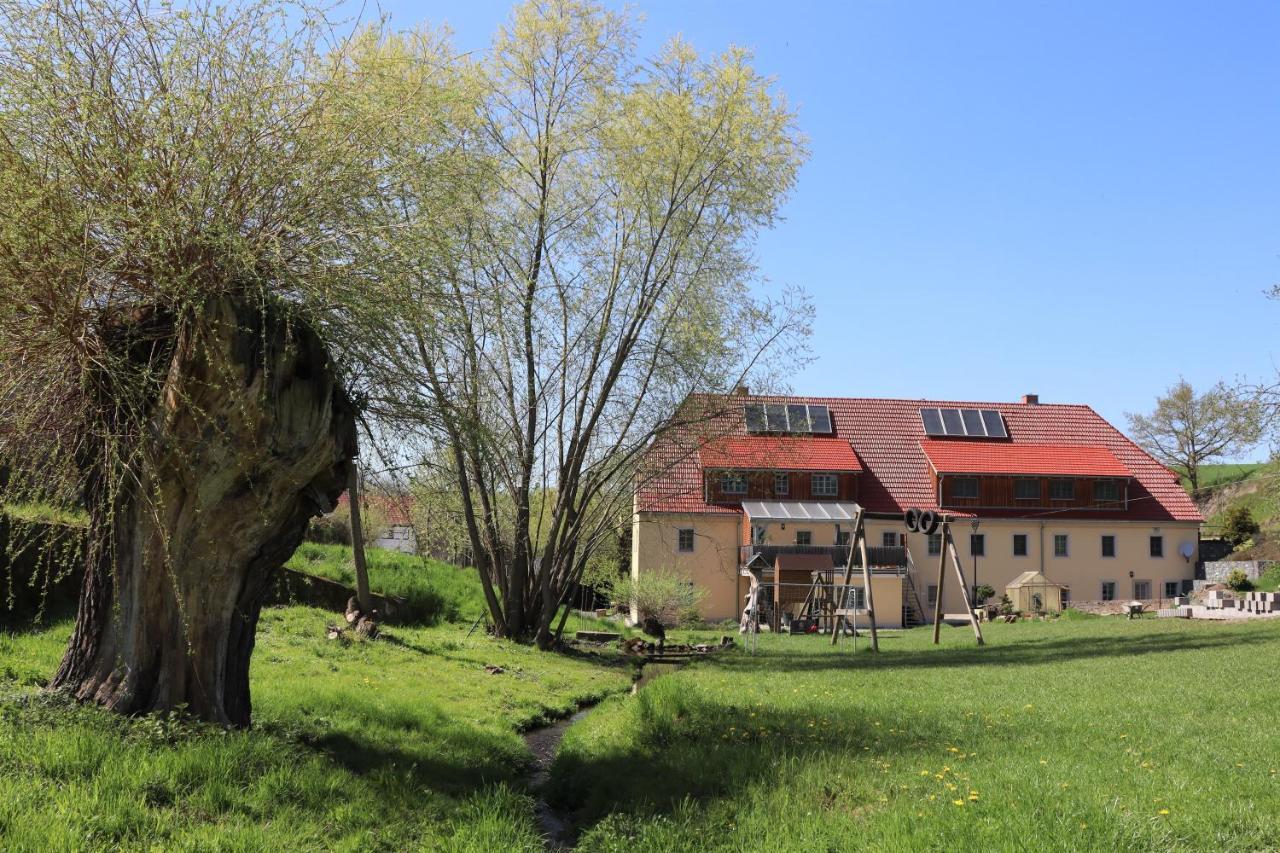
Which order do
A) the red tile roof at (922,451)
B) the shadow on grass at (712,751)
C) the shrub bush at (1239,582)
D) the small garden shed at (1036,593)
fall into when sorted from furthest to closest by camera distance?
the red tile roof at (922,451) < the small garden shed at (1036,593) < the shrub bush at (1239,582) < the shadow on grass at (712,751)

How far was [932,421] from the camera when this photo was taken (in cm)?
4291

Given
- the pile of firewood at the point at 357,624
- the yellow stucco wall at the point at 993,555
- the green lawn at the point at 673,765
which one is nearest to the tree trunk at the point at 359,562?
the pile of firewood at the point at 357,624

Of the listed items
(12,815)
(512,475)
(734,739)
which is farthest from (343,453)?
(512,475)

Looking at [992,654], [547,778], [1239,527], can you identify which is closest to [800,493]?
[1239,527]

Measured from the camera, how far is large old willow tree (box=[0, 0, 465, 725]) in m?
6.15

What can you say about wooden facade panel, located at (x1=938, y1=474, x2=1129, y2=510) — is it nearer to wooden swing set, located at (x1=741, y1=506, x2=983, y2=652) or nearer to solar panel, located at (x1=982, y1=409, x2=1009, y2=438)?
solar panel, located at (x1=982, y1=409, x2=1009, y2=438)

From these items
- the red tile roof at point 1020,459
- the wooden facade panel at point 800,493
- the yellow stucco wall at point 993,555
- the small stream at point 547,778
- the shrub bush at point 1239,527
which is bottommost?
the small stream at point 547,778

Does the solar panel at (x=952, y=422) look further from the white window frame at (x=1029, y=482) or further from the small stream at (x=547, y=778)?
the small stream at (x=547, y=778)

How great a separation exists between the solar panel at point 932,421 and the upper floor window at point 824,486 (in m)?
5.87

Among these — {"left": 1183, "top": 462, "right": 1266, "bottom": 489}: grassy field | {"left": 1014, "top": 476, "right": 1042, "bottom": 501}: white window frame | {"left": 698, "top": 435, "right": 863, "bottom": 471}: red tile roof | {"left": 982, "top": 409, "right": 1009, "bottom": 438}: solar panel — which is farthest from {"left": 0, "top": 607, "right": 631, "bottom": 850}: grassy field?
{"left": 1183, "top": 462, "right": 1266, "bottom": 489}: grassy field

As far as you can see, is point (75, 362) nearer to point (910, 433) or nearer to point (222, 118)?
point (222, 118)

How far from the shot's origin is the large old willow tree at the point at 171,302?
20.2 feet

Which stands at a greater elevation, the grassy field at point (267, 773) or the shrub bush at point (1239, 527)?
the shrub bush at point (1239, 527)

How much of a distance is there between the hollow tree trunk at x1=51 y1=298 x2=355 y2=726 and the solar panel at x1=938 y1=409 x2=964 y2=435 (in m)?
38.3
